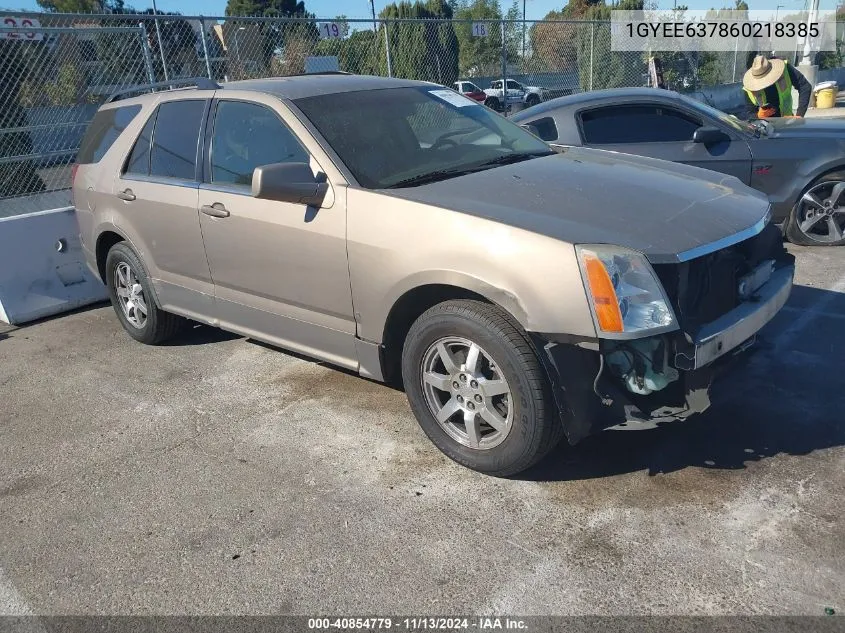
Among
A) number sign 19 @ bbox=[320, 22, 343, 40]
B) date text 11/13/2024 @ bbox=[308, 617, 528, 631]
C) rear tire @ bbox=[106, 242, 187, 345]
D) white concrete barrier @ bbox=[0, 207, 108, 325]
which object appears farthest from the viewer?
number sign 19 @ bbox=[320, 22, 343, 40]

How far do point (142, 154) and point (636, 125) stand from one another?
4428 mm

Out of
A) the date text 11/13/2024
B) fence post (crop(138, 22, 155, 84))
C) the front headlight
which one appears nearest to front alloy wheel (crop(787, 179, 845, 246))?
the front headlight

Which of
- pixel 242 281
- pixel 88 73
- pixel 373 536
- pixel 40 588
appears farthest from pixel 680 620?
pixel 88 73

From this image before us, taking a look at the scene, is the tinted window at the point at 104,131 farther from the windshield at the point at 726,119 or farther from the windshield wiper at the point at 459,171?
the windshield at the point at 726,119

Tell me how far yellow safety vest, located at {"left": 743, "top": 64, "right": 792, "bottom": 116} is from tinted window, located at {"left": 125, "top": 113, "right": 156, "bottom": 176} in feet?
26.1

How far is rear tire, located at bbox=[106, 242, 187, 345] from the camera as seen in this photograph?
16.9 ft

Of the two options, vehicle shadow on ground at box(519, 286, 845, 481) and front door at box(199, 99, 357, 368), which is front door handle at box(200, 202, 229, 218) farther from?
vehicle shadow on ground at box(519, 286, 845, 481)

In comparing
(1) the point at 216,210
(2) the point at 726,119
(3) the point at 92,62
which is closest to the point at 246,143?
(1) the point at 216,210

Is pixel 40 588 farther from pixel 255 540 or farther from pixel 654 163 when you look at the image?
pixel 654 163

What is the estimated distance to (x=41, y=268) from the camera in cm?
641

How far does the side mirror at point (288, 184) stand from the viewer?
3.50 meters

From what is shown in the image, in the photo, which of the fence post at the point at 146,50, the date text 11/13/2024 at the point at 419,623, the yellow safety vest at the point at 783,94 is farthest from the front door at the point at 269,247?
the yellow safety vest at the point at 783,94

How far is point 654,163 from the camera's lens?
4.17 meters

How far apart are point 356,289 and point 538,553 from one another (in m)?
1.56
